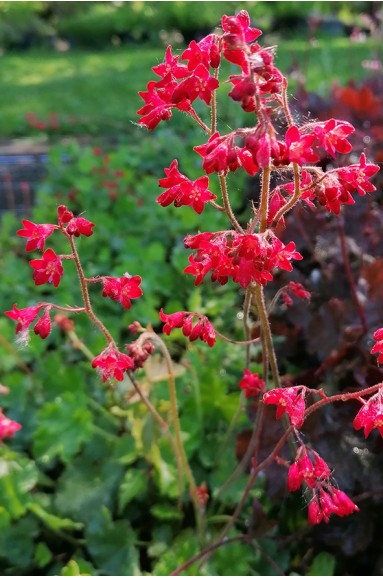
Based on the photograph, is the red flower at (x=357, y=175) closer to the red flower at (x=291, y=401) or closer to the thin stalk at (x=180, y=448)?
the red flower at (x=291, y=401)

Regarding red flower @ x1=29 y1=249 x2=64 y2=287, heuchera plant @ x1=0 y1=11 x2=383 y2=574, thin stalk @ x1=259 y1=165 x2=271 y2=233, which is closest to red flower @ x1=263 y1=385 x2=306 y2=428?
heuchera plant @ x1=0 y1=11 x2=383 y2=574

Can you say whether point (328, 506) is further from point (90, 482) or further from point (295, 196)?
point (90, 482)

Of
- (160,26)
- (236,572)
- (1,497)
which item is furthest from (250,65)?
(160,26)

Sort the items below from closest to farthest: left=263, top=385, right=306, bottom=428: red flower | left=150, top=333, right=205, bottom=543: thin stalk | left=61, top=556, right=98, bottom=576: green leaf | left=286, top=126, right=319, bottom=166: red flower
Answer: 1. left=286, top=126, right=319, bottom=166: red flower
2. left=263, top=385, right=306, bottom=428: red flower
3. left=61, top=556, right=98, bottom=576: green leaf
4. left=150, top=333, right=205, bottom=543: thin stalk

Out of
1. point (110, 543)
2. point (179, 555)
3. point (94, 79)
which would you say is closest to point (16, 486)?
point (110, 543)

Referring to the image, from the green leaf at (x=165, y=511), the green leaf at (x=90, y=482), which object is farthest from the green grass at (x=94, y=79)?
the green leaf at (x=165, y=511)

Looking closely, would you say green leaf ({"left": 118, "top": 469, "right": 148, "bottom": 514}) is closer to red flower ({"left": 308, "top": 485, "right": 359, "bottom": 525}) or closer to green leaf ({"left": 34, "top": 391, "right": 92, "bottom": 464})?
green leaf ({"left": 34, "top": 391, "right": 92, "bottom": 464})

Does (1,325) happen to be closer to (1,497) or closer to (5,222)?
(1,497)
